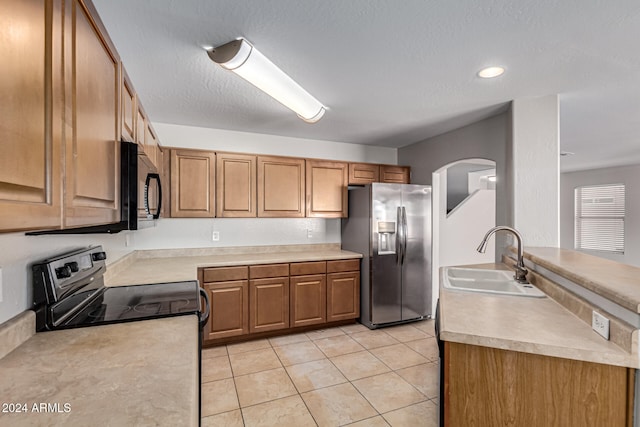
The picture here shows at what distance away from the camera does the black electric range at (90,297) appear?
1319 millimetres

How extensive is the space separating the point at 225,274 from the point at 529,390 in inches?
105

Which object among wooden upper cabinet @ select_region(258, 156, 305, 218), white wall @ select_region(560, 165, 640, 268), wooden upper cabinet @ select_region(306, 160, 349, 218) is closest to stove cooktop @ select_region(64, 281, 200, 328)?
wooden upper cabinet @ select_region(258, 156, 305, 218)

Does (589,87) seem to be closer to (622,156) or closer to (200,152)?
(200,152)

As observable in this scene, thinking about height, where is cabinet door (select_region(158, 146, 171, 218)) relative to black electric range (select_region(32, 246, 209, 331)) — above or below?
above

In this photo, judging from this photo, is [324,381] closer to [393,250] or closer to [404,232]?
[393,250]

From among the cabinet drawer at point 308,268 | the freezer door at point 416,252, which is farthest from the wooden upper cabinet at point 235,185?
the freezer door at point 416,252

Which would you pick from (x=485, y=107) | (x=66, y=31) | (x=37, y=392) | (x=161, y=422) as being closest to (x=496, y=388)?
(x=161, y=422)

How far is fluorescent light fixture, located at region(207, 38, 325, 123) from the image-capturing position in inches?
72.1

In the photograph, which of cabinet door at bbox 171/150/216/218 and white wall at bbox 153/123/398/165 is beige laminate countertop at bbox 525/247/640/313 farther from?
cabinet door at bbox 171/150/216/218

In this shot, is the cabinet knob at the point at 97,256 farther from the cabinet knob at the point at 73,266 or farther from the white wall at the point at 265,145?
the white wall at the point at 265,145

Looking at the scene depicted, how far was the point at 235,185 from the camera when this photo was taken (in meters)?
3.52

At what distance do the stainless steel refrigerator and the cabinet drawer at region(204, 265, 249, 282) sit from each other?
1430mm

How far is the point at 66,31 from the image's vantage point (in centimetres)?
85

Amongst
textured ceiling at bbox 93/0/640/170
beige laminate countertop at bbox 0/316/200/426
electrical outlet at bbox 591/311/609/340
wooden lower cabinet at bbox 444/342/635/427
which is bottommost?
wooden lower cabinet at bbox 444/342/635/427
